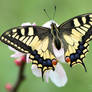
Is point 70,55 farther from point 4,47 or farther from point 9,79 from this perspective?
point 4,47

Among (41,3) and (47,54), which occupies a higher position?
(41,3)

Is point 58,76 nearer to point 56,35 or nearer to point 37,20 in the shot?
point 56,35

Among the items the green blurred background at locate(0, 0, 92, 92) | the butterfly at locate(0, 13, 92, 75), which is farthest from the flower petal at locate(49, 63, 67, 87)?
the green blurred background at locate(0, 0, 92, 92)

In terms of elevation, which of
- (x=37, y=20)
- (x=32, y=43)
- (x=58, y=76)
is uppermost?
(x=37, y=20)

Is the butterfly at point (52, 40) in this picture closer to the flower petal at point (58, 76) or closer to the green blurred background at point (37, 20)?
the flower petal at point (58, 76)

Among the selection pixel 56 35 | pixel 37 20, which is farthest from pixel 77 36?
pixel 37 20

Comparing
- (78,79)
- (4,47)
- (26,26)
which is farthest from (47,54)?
(4,47)

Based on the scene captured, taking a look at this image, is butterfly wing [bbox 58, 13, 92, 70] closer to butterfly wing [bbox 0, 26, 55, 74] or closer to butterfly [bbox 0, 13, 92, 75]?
butterfly [bbox 0, 13, 92, 75]
